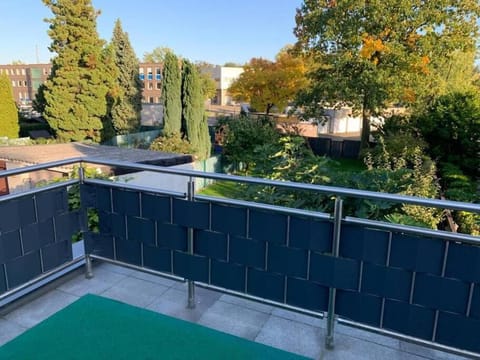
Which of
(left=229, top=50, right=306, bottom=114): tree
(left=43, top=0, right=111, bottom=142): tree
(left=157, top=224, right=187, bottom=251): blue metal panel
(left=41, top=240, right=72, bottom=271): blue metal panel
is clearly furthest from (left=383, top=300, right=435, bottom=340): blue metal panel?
(left=229, top=50, right=306, bottom=114): tree

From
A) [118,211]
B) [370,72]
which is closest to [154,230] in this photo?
[118,211]

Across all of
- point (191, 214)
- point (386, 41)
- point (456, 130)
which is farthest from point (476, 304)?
point (386, 41)

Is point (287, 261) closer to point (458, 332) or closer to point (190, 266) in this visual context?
point (190, 266)

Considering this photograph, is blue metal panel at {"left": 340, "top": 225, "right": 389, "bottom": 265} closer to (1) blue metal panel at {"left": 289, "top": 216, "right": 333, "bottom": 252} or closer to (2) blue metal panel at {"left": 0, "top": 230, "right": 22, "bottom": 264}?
(1) blue metal panel at {"left": 289, "top": 216, "right": 333, "bottom": 252}

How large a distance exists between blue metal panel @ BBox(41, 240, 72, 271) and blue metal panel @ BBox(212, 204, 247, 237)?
1.15m

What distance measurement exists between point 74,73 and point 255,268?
16.0 metres

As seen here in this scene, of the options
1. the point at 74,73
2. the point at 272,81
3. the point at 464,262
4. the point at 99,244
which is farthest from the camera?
the point at 272,81

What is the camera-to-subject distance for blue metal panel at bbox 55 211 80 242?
246cm

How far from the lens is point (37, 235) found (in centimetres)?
232

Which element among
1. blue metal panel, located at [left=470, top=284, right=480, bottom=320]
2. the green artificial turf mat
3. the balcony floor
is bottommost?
the balcony floor

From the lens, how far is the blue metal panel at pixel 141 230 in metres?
2.40

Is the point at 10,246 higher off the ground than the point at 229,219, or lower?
lower

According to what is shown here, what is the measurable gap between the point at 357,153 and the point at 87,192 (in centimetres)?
1723

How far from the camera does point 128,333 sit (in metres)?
1.98
